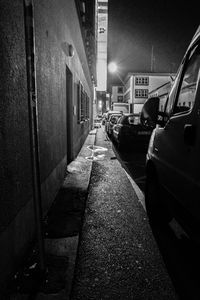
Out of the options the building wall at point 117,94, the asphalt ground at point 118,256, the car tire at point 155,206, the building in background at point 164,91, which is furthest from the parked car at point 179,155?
the building wall at point 117,94

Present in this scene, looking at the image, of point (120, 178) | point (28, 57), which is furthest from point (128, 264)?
point (120, 178)

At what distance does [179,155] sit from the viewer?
2324mm

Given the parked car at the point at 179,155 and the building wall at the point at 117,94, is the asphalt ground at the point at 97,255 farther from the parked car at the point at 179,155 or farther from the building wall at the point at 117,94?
the building wall at the point at 117,94

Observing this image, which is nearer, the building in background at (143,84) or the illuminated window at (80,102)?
the illuminated window at (80,102)

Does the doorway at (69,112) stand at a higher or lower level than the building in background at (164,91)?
lower

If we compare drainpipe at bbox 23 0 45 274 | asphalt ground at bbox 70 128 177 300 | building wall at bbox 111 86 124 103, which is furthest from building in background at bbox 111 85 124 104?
drainpipe at bbox 23 0 45 274

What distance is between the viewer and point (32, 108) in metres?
1.87

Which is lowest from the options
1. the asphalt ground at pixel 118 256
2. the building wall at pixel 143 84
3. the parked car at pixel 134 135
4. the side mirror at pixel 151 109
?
the asphalt ground at pixel 118 256

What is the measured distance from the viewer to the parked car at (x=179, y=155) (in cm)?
199

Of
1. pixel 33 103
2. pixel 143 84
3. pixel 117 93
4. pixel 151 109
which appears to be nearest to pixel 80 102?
pixel 151 109

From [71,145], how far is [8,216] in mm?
5401

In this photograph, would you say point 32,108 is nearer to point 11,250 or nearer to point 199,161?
point 11,250

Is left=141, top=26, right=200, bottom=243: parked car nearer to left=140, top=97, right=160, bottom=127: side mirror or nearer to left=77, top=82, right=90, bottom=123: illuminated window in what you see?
left=140, top=97, right=160, bottom=127: side mirror

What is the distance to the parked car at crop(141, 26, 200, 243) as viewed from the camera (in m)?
1.99
